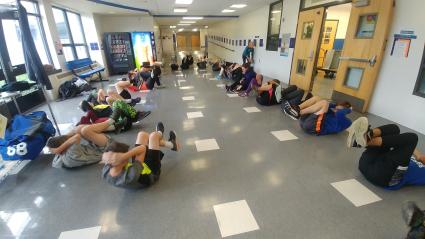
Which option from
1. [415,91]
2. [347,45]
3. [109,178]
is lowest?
[109,178]

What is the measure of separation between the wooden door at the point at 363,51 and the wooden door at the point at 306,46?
970 millimetres

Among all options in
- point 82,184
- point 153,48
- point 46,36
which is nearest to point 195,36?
point 153,48

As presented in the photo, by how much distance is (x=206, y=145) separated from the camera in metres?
2.83

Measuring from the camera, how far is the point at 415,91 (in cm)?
314

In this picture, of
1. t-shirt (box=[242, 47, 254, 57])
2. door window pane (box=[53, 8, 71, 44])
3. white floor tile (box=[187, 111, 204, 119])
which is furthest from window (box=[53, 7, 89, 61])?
t-shirt (box=[242, 47, 254, 57])

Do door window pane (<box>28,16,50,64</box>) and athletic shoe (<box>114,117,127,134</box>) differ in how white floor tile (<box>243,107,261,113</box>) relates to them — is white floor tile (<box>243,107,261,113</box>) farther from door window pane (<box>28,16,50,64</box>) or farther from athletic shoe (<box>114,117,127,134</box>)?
door window pane (<box>28,16,50,64</box>)

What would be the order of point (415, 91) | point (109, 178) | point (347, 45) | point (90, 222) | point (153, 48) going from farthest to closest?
point (153, 48)
point (347, 45)
point (415, 91)
point (109, 178)
point (90, 222)

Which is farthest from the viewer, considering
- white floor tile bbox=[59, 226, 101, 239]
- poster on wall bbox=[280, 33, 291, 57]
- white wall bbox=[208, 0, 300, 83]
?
poster on wall bbox=[280, 33, 291, 57]

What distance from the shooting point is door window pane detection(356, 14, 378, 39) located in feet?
11.8

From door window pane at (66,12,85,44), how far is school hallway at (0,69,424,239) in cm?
656

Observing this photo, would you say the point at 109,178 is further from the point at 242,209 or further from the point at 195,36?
the point at 195,36

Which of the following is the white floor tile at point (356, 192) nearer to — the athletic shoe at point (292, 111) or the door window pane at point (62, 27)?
the athletic shoe at point (292, 111)

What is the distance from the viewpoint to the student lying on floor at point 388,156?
70.2 inches

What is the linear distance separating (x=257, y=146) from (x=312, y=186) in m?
0.90
